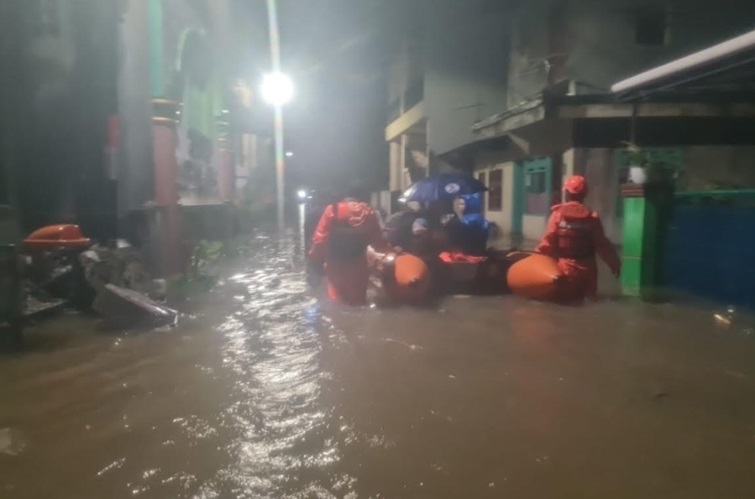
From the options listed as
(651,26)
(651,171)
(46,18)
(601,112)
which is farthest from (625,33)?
(46,18)

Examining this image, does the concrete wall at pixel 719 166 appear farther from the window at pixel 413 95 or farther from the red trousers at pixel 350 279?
the window at pixel 413 95

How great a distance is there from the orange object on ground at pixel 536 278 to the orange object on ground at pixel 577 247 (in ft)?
0.30

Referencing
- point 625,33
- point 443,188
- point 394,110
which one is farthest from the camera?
point 394,110

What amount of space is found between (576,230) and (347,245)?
266 cm

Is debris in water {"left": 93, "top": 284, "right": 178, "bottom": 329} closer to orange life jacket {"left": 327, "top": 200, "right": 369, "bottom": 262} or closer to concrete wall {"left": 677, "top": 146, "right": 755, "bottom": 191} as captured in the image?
orange life jacket {"left": 327, "top": 200, "right": 369, "bottom": 262}

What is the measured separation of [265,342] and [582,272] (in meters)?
3.78

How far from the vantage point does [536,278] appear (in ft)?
24.3

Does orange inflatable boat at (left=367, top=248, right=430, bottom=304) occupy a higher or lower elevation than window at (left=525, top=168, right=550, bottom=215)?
lower

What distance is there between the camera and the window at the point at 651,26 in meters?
14.4

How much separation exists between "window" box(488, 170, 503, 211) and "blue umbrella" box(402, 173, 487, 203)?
360 inches

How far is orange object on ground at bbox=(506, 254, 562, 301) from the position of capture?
727 centimetres

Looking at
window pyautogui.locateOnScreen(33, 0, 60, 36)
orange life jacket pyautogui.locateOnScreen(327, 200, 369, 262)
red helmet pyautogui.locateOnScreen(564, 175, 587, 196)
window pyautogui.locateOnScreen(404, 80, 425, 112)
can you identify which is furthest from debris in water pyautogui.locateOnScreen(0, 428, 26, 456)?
window pyautogui.locateOnScreen(404, 80, 425, 112)

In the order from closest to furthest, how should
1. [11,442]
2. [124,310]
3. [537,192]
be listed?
1. [11,442]
2. [124,310]
3. [537,192]

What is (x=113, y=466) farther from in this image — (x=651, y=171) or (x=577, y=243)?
(x=651, y=171)
